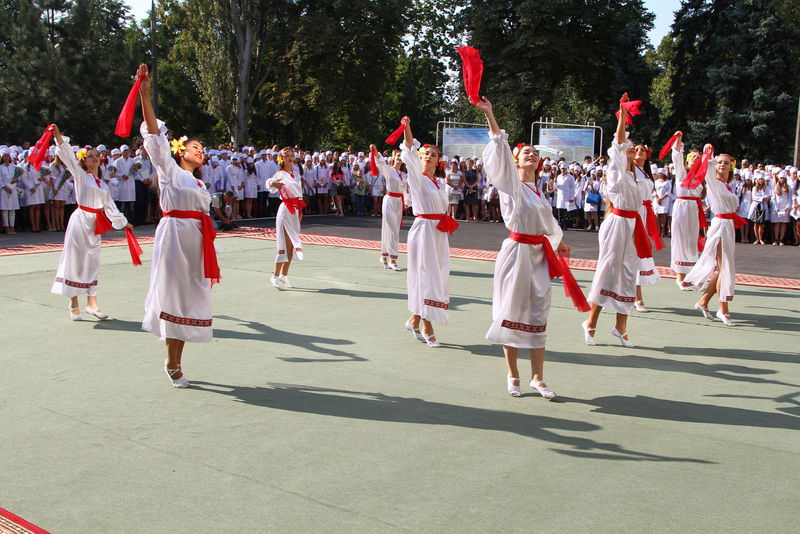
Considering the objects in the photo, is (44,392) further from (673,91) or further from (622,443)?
(673,91)

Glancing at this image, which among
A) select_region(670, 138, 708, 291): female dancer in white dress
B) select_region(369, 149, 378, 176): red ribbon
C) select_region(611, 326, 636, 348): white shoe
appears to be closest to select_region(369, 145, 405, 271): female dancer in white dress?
select_region(369, 149, 378, 176): red ribbon

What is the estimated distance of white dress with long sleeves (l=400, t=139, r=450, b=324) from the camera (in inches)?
319

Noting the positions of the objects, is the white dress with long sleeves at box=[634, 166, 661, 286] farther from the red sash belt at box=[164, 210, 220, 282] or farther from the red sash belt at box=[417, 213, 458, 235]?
the red sash belt at box=[164, 210, 220, 282]

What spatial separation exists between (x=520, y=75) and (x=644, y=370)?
110ft

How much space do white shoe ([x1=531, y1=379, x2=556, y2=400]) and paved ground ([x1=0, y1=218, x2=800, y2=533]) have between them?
0.08m

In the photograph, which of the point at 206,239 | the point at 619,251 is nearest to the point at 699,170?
the point at 619,251

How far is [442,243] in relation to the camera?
27.5 ft

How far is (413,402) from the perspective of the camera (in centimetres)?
607

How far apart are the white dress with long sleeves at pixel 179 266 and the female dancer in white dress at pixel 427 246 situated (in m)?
2.42

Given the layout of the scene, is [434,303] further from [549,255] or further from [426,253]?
[549,255]

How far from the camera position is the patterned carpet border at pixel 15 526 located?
3.85m

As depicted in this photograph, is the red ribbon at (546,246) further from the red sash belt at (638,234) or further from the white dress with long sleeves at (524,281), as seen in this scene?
the red sash belt at (638,234)

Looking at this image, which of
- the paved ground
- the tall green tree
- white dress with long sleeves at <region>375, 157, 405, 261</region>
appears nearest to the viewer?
the paved ground

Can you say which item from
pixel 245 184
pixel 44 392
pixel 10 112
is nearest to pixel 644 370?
pixel 44 392
